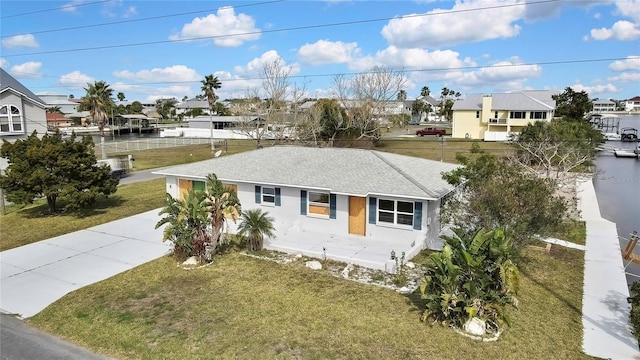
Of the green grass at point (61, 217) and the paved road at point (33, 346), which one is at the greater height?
the green grass at point (61, 217)

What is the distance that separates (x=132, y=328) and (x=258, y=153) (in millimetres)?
14971

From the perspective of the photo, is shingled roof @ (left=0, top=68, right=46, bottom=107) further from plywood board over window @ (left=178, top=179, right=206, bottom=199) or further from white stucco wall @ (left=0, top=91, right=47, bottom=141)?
plywood board over window @ (left=178, top=179, right=206, bottom=199)

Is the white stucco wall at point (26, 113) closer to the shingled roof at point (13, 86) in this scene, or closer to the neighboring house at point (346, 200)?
the shingled roof at point (13, 86)

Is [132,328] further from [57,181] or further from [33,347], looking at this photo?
[57,181]

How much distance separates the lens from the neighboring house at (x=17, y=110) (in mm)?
32875

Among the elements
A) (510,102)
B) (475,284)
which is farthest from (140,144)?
(475,284)

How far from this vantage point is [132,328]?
441 inches

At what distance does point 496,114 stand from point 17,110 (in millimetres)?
55108

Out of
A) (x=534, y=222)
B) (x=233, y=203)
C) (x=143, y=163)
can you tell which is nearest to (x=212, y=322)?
(x=233, y=203)

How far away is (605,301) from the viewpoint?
13234 millimetres

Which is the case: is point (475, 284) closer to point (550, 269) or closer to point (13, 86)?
point (550, 269)

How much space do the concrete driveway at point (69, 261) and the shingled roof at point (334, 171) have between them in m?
4.80

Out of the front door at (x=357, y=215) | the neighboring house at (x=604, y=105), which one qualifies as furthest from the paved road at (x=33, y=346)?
the neighboring house at (x=604, y=105)

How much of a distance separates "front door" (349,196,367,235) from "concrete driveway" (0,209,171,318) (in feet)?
25.1
